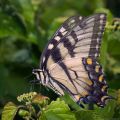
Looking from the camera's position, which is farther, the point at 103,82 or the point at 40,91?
the point at 40,91

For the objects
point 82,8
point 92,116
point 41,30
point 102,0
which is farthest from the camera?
point 102,0

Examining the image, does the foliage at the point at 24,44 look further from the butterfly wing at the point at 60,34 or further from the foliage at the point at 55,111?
the foliage at the point at 55,111

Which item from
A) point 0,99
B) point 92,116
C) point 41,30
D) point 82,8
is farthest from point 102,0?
point 92,116

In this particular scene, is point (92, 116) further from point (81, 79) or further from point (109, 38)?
point (109, 38)

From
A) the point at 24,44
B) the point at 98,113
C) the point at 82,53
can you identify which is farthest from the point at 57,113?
the point at 24,44

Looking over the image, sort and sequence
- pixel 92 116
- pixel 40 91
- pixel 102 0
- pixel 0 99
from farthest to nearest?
pixel 102 0
pixel 0 99
pixel 40 91
pixel 92 116

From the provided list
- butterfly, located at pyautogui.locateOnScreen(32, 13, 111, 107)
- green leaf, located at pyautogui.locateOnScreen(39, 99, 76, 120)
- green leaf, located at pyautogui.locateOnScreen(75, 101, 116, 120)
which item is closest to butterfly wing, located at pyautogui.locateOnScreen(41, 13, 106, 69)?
butterfly, located at pyautogui.locateOnScreen(32, 13, 111, 107)
